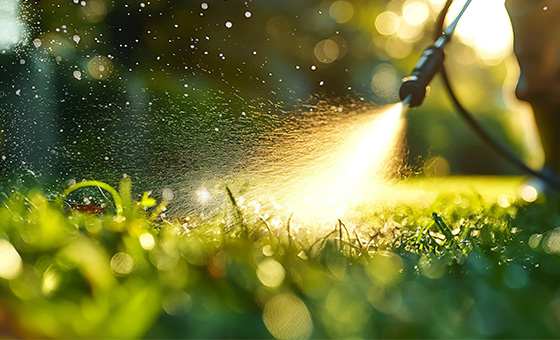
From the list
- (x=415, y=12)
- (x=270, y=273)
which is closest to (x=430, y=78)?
(x=270, y=273)

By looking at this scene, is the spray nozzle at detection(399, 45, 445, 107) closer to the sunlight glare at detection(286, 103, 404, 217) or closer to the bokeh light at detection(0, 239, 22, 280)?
the sunlight glare at detection(286, 103, 404, 217)

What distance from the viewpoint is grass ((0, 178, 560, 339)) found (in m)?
0.66

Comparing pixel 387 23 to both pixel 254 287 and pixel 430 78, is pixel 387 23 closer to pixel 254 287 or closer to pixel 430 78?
pixel 430 78

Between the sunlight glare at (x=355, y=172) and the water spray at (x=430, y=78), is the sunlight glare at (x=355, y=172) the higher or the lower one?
the lower one

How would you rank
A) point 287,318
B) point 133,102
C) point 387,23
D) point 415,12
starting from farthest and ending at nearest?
point 415,12
point 387,23
point 133,102
point 287,318

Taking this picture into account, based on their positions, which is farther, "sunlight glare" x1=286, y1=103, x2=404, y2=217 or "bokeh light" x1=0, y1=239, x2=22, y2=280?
"sunlight glare" x1=286, y1=103, x2=404, y2=217

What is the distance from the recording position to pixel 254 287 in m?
0.79

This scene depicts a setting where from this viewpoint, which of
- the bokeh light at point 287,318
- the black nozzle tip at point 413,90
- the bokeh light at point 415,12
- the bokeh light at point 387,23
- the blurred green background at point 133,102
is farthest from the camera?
the bokeh light at point 415,12

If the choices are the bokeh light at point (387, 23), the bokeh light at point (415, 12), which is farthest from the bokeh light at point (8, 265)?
the bokeh light at point (415, 12)

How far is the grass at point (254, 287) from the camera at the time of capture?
661 mm

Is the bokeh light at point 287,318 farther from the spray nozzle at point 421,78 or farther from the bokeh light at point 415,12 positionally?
the bokeh light at point 415,12

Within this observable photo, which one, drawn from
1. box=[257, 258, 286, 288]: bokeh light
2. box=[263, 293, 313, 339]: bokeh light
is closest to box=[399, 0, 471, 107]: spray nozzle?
box=[257, 258, 286, 288]: bokeh light

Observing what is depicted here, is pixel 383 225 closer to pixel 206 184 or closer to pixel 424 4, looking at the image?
pixel 206 184

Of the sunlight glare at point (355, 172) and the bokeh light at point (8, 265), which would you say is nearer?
the bokeh light at point (8, 265)
